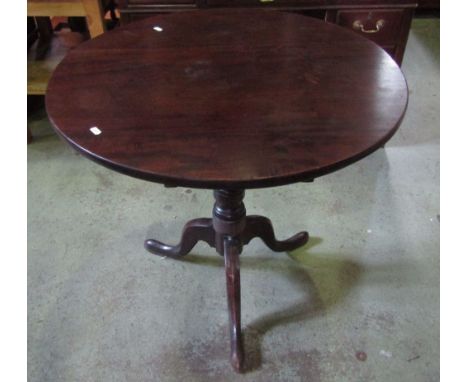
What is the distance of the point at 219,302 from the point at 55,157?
112 centimetres

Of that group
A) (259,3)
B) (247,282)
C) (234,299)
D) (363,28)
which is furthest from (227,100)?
(363,28)

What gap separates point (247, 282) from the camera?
1391 millimetres

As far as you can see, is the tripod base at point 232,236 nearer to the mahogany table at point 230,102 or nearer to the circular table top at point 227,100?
the mahogany table at point 230,102

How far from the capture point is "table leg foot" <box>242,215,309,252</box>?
52.6 inches

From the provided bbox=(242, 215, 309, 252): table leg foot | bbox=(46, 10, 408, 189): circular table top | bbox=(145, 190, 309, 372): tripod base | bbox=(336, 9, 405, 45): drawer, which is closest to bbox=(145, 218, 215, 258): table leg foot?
bbox=(145, 190, 309, 372): tripod base

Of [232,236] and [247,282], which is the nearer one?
[232,236]

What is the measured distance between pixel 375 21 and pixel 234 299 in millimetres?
1216

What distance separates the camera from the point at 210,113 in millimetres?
812

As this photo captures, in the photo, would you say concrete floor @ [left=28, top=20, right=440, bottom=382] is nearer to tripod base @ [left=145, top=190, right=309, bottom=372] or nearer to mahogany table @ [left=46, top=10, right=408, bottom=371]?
tripod base @ [left=145, top=190, right=309, bottom=372]

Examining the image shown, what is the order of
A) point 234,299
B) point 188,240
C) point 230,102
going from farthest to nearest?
point 188,240 → point 234,299 → point 230,102

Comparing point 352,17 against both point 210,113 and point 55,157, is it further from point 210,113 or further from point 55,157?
point 55,157

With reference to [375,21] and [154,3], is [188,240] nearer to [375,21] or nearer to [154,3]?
[154,3]

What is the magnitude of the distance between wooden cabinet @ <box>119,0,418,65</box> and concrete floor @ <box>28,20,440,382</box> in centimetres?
61

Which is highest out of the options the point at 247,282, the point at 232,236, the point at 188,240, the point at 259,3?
the point at 259,3
